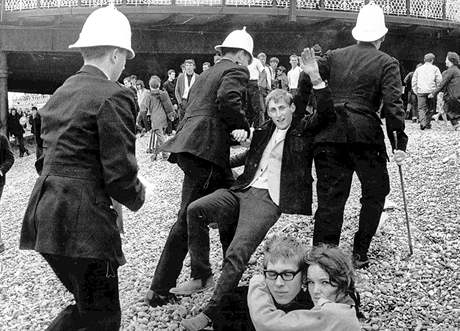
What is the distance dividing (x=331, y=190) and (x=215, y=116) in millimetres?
1241

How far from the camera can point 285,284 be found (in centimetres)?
374

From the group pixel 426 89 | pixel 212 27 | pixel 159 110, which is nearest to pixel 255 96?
pixel 159 110

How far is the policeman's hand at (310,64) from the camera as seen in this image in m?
5.18

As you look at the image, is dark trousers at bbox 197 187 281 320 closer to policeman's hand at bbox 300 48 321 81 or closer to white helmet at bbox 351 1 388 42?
policeman's hand at bbox 300 48 321 81

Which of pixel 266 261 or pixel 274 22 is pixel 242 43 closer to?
pixel 266 261

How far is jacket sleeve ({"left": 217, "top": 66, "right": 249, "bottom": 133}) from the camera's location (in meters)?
5.29

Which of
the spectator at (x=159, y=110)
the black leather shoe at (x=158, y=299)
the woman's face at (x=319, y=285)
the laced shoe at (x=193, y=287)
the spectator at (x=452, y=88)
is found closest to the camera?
the woman's face at (x=319, y=285)

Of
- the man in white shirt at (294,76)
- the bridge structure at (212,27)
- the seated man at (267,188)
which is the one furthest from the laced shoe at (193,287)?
the bridge structure at (212,27)

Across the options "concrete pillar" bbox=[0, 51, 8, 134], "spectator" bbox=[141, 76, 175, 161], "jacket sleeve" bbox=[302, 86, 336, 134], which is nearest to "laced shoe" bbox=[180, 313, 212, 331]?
"jacket sleeve" bbox=[302, 86, 336, 134]

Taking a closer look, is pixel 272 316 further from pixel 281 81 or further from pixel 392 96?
pixel 281 81

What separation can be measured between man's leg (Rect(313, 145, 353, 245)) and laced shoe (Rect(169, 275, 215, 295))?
3.42 feet

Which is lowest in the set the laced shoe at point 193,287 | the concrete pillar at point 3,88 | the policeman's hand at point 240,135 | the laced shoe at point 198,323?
the concrete pillar at point 3,88

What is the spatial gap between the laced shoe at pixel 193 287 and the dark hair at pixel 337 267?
1.94m

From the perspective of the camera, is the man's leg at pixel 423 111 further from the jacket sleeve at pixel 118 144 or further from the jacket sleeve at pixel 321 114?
the jacket sleeve at pixel 118 144
